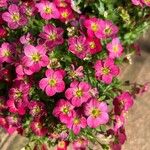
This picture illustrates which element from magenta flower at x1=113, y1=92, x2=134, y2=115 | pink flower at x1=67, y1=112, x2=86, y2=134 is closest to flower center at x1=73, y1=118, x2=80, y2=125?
pink flower at x1=67, y1=112, x2=86, y2=134

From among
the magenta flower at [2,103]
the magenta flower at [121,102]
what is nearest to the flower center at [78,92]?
the magenta flower at [121,102]

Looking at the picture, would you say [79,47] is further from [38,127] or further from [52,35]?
[38,127]

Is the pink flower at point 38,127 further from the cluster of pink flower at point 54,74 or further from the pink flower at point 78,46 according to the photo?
the pink flower at point 78,46

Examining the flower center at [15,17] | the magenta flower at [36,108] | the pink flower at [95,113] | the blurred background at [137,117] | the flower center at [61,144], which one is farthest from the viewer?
the blurred background at [137,117]

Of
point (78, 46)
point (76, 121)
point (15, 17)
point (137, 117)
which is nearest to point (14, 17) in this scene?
point (15, 17)

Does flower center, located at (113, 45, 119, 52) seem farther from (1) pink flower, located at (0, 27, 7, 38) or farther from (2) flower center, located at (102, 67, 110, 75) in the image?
(1) pink flower, located at (0, 27, 7, 38)

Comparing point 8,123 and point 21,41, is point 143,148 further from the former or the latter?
point 21,41

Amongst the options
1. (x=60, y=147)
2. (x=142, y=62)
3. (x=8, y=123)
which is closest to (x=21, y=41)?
(x=8, y=123)
